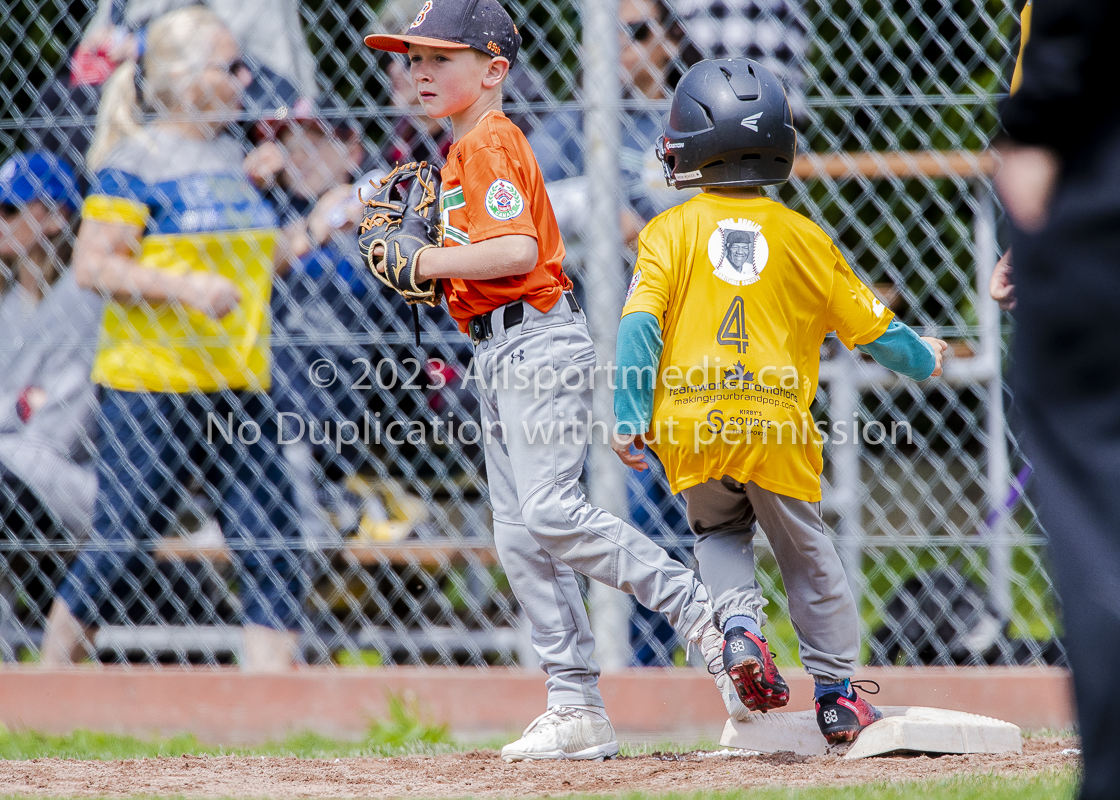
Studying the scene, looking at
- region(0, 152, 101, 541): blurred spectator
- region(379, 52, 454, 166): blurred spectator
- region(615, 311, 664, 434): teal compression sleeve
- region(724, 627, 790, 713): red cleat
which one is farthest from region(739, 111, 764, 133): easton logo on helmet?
region(0, 152, 101, 541): blurred spectator

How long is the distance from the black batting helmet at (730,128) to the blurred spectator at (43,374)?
7.95ft

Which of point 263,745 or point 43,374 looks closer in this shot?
point 263,745

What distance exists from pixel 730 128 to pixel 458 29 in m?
0.77

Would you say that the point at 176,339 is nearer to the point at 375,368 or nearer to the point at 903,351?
the point at 375,368

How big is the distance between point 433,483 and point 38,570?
1.45 metres

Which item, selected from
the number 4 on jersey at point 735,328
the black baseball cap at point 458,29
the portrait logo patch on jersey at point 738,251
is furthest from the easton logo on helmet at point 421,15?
the number 4 on jersey at point 735,328

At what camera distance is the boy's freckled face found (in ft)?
10.1

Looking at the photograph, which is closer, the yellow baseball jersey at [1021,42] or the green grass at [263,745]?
the yellow baseball jersey at [1021,42]

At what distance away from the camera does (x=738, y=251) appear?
2842 mm

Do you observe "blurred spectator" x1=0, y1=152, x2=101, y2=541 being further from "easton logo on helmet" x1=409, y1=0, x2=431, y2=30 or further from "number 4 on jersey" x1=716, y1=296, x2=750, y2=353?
"number 4 on jersey" x1=716, y1=296, x2=750, y2=353

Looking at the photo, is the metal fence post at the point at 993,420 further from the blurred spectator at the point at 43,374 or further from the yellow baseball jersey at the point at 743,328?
the blurred spectator at the point at 43,374

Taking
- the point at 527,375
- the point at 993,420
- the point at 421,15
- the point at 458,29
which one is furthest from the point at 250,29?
the point at 993,420

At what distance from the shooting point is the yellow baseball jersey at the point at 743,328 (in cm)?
277

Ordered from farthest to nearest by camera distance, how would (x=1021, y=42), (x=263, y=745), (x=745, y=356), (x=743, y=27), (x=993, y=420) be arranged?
1. (x=993, y=420)
2. (x=743, y=27)
3. (x=263, y=745)
4. (x=745, y=356)
5. (x=1021, y=42)
